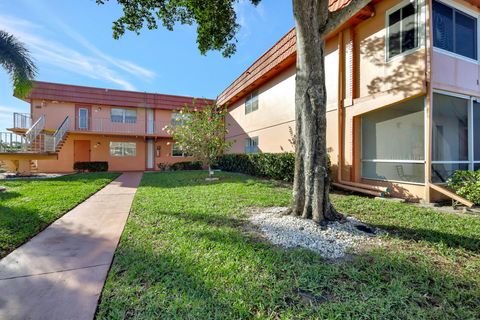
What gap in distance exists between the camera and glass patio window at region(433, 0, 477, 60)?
670 cm

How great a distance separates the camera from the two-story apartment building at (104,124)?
17750 mm

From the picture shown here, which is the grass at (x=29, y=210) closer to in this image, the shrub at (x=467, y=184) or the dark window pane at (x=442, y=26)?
the shrub at (x=467, y=184)

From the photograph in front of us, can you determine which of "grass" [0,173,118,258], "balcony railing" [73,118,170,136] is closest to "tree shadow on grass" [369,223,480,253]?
"grass" [0,173,118,258]

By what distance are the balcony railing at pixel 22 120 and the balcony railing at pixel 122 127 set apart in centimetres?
276

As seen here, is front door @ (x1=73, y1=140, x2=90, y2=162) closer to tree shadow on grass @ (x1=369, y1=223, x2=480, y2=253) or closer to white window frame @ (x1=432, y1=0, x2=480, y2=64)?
tree shadow on grass @ (x1=369, y1=223, x2=480, y2=253)

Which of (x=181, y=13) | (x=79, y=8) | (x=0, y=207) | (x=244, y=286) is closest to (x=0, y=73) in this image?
(x=79, y=8)

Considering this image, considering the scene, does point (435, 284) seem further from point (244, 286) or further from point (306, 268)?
point (244, 286)

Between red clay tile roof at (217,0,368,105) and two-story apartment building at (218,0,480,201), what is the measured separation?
1537 mm

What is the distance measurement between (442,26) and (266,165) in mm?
7577

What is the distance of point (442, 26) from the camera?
680cm

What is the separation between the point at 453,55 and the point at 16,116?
915 inches

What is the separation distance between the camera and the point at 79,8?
7.78 meters

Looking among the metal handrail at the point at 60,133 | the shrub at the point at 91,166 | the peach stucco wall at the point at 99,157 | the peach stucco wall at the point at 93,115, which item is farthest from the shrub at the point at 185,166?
the metal handrail at the point at 60,133

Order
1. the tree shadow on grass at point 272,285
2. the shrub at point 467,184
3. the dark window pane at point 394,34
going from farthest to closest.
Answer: the dark window pane at point 394,34, the shrub at point 467,184, the tree shadow on grass at point 272,285
